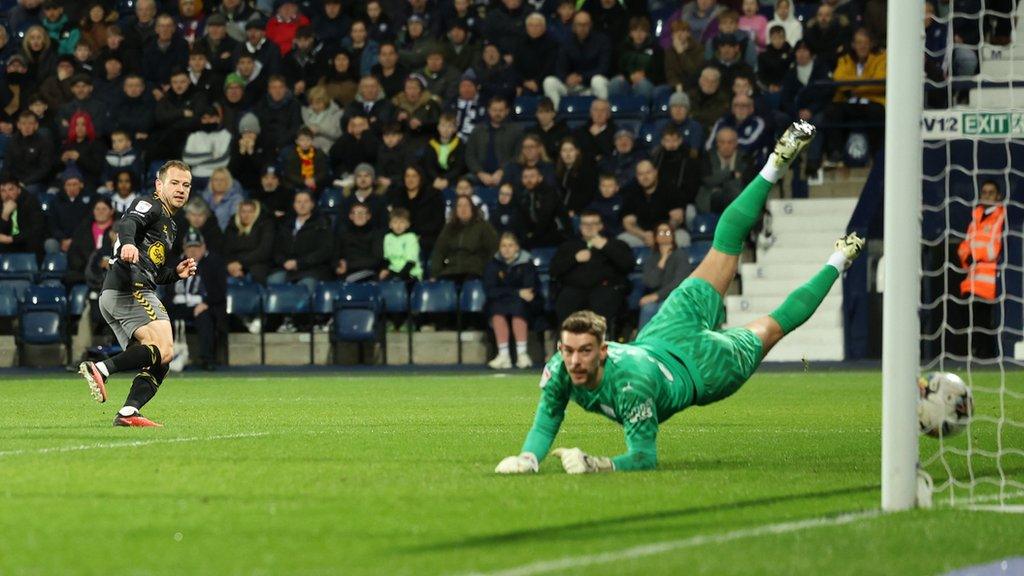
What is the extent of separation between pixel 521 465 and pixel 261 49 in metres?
17.8

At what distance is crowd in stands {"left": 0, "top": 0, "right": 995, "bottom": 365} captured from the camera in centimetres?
2192

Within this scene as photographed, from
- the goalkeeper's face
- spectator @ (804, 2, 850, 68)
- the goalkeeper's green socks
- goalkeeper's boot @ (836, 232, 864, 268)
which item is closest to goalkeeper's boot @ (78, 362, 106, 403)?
the goalkeeper's face

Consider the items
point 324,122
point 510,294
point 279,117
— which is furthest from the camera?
point 324,122

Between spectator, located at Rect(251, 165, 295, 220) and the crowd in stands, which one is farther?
spectator, located at Rect(251, 165, 295, 220)

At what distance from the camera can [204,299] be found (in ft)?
71.5

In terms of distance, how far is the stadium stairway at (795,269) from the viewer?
22.0 m

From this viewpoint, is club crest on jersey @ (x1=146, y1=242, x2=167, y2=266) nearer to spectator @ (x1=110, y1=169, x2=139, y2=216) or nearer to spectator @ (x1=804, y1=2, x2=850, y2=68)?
spectator @ (x1=110, y1=169, x2=139, y2=216)

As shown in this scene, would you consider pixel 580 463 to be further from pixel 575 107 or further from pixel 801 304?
pixel 575 107

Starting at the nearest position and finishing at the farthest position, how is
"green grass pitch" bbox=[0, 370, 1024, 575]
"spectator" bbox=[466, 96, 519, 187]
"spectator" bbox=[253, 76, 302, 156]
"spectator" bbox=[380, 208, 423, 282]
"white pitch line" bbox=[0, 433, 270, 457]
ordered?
"green grass pitch" bbox=[0, 370, 1024, 575] → "white pitch line" bbox=[0, 433, 270, 457] → "spectator" bbox=[380, 208, 423, 282] → "spectator" bbox=[466, 96, 519, 187] → "spectator" bbox=[253, 76, 302, 156]

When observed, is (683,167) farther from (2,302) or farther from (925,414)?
(925,414)

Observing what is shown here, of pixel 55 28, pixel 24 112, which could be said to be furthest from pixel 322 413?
pixel 55 28

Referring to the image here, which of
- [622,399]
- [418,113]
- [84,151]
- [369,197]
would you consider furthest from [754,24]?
[622,399]

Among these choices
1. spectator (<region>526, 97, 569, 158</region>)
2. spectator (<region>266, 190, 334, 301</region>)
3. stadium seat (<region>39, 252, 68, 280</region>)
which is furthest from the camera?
stadium seat (<region>39, 252, 68, 280</region>)

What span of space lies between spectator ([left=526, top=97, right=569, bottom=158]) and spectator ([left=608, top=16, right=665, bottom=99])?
1444 millimetres
